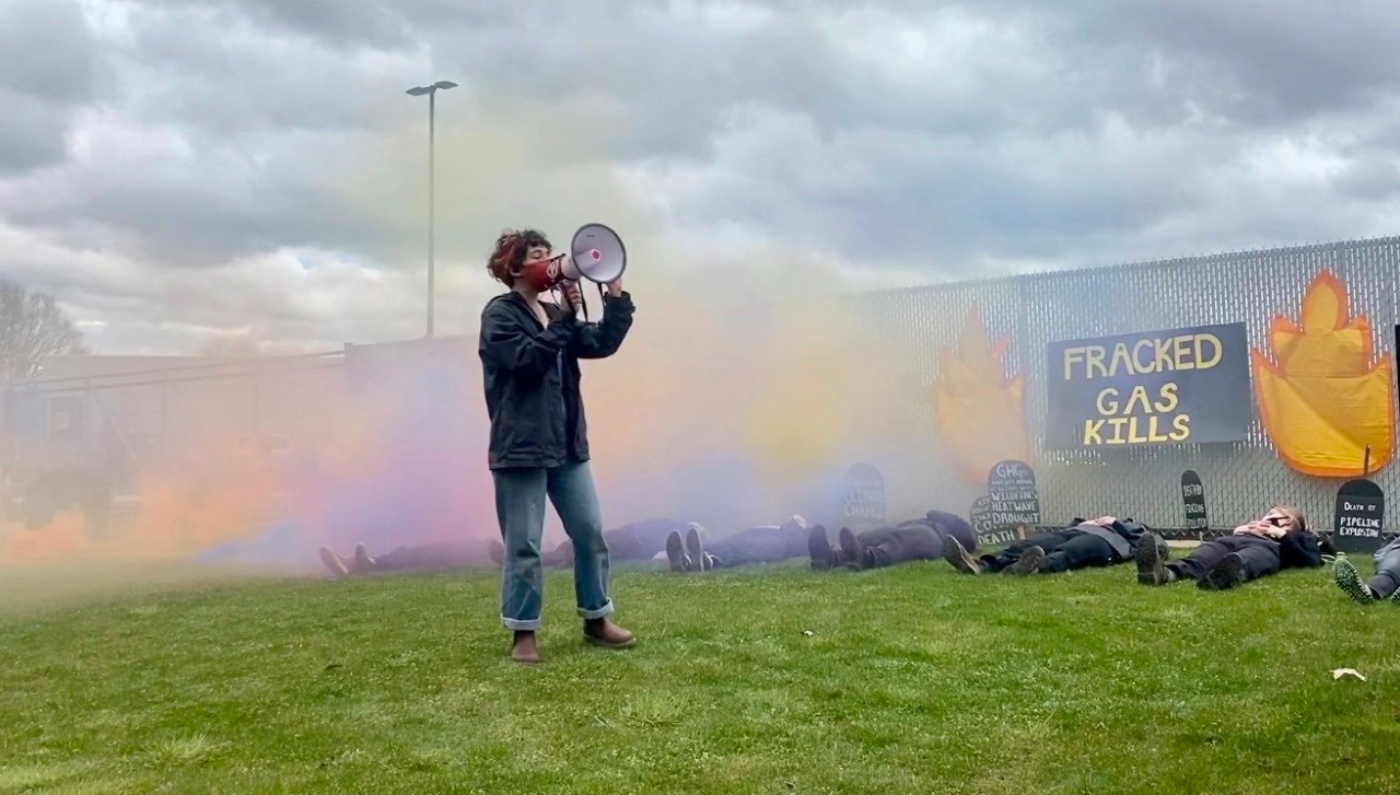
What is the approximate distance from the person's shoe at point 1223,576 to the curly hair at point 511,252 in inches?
176

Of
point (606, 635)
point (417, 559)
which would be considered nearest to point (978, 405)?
point (417, 559)

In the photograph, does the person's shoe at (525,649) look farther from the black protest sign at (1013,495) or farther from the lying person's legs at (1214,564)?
the black protest sign at (1013,495)

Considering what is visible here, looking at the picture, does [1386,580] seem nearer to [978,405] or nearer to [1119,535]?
[1119,535]

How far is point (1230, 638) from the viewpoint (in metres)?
5.20

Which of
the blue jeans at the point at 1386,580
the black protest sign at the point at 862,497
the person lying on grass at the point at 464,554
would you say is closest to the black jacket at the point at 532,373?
the blue jeans at the point at 1386,580

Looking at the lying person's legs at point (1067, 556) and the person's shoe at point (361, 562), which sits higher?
the lying person's legs at point (1067, 556)

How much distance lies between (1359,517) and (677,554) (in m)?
5.87

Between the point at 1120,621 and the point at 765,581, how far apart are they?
2736mm

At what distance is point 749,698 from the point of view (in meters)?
4.29

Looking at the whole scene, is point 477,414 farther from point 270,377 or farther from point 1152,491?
point 1152,491

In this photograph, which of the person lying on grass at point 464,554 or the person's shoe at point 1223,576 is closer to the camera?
the person's shoe at point 1223,576

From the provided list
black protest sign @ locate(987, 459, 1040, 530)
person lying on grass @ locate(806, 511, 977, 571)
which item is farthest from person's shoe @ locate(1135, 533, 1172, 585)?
black protest sign @ locate(987, 459, 1040, 530)

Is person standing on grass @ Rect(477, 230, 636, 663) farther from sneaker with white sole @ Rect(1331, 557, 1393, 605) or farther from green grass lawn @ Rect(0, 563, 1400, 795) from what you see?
sneaker with white sole @ Rect(1331, 557, 1393, 605)

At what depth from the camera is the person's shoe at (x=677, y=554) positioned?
28.9 feet
